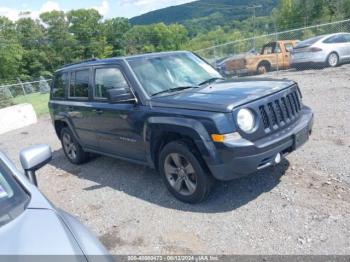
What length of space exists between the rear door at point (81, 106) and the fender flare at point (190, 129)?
1614mm

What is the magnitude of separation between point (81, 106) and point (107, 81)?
0.85 metres

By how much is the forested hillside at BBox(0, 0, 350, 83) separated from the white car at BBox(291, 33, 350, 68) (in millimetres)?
30837

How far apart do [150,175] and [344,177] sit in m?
2.74

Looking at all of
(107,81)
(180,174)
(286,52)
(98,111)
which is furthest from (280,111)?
(286,52)

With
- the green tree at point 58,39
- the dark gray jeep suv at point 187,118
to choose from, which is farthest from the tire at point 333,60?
the green tree at point 58,39

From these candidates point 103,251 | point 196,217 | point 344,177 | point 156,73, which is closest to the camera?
point 103,251

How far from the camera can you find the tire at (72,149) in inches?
256

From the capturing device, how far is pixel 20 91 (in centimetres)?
2044

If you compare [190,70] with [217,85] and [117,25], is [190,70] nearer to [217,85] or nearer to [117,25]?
[217,85]

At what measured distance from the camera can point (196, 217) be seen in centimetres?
402

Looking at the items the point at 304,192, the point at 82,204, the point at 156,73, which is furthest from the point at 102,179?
the point at 304,192

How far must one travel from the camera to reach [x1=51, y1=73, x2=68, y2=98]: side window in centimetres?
646

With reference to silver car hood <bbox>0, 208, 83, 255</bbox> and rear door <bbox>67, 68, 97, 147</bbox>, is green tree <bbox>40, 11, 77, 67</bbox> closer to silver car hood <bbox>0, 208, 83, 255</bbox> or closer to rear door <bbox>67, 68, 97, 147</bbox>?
rear door <bbox>67, 68, 97, 147</bbox>

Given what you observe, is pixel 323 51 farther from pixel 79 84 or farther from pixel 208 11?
pixel 208 11
